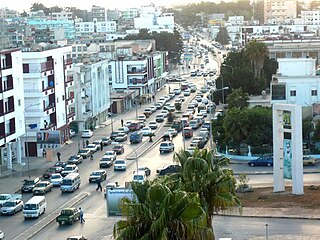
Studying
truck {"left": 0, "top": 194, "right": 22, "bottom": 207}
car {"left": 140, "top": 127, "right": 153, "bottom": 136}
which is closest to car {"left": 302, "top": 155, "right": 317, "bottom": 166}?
car {"left": 140, "top": 127, "right": 153, "bottom": 136}

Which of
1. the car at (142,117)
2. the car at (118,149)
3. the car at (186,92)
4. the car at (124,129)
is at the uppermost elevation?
the car at (118,149)

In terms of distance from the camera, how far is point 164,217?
17422 mm

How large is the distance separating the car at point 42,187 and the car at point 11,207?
351 cm

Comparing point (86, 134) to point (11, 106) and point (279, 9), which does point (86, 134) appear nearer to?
point (11, 106)

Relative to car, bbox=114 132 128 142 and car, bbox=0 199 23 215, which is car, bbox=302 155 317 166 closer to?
car, bbox=114 132 128 142

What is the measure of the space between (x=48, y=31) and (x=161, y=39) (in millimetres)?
22885

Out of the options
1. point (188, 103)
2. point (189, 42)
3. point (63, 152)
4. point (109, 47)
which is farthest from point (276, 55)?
point (189, 42)

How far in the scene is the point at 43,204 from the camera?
37.2m

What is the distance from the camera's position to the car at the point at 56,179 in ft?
144

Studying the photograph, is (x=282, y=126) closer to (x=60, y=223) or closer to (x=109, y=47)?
(x=60, y=223)

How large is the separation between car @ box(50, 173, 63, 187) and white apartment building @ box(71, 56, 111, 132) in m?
19.7

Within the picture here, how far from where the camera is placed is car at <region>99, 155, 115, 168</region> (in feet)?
161

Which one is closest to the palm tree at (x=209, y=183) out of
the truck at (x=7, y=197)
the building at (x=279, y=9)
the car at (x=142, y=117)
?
the truck at (x=7, y=197)

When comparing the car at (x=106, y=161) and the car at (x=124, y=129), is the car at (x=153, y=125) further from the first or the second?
the car at (x=106, y=161)
